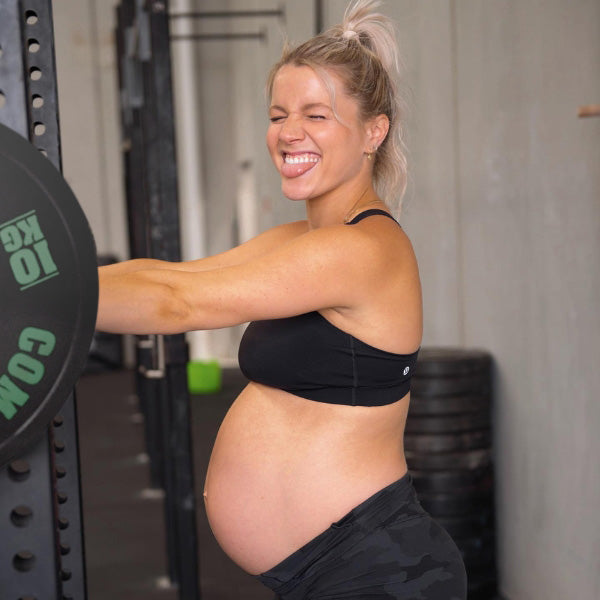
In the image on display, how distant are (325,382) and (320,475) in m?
0.14

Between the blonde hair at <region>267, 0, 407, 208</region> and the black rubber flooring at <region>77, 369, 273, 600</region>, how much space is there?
2.06m

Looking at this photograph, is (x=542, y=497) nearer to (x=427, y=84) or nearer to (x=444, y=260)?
(x=444, y=260)

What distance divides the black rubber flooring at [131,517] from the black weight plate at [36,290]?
96.4 inches

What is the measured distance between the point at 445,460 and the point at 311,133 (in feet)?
5.19

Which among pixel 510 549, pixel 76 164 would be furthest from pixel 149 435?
pixel 76 164

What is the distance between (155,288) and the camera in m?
0.98

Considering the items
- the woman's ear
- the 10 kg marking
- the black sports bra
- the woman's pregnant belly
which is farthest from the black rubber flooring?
the 10 kg marking

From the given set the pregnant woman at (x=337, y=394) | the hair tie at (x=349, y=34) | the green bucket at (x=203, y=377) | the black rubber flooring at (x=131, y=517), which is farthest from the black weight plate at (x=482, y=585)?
the green bucket at (x=203, y=377)

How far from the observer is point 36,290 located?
77cm

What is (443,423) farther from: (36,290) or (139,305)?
(36,290)

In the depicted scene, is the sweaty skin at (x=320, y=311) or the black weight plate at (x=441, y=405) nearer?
the sweaty skin at (x=320, y=311)

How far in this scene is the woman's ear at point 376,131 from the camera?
134 cm

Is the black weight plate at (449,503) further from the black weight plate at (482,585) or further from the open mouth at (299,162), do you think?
the open mouth at (299,162)

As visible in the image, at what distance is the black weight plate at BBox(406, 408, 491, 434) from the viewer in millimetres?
2594
